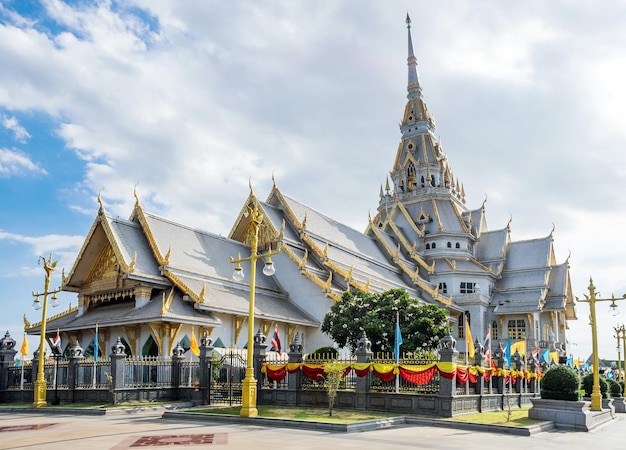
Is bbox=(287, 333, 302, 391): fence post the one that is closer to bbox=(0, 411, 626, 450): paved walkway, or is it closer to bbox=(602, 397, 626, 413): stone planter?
bbox=(0, 411, 626, 450): paved walkway

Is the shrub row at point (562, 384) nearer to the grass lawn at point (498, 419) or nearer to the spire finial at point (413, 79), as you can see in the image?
the grass lawn at point (498, 419)

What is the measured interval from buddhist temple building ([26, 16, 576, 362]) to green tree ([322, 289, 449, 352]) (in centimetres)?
415

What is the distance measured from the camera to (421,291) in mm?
46281

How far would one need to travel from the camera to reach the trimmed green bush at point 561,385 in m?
19.1

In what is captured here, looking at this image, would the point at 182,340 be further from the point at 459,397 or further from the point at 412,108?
the point at 412,108

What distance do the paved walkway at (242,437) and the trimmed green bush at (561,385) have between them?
4.18 ft

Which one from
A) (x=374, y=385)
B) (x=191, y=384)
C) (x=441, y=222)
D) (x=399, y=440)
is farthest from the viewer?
(x=441, y=222)

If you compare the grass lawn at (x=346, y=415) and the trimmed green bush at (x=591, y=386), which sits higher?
the trimmed green bush at (x=591, y=386)

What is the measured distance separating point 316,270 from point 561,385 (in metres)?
19.6

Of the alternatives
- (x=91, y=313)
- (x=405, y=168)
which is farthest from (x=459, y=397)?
(x=405, y=168)

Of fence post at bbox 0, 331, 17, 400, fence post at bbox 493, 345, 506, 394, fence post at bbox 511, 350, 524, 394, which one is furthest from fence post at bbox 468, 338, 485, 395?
fence post at bbox 0, 331, 17, 400

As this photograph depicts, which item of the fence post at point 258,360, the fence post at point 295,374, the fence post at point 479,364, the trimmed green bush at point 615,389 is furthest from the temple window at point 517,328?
Answer: the fence post at point 258,360

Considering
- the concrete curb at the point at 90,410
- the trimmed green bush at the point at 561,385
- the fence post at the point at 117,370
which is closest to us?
the trimmed green bush at the point at 561,385

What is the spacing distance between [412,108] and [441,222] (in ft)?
47.1
